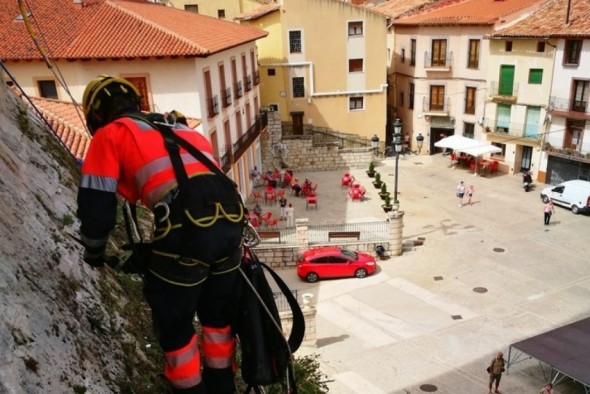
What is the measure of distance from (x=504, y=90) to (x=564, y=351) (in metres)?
23.4

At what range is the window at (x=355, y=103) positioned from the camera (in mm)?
37938

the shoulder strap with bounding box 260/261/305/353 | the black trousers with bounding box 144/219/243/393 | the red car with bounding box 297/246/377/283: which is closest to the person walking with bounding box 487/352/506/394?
the red car with bounding box 297/246/377/283

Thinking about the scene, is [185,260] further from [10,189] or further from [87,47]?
[87,47]

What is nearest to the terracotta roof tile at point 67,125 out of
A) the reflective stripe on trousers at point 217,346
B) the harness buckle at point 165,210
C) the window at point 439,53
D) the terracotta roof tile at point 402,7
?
the reflective stripe on trousers at point 217,346

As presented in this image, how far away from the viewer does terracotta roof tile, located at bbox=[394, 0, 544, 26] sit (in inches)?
1339

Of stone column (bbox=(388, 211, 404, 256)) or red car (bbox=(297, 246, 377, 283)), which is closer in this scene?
red car (bbox=(297, 246, 377, 283))

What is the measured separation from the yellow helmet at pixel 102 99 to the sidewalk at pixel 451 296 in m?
12.1

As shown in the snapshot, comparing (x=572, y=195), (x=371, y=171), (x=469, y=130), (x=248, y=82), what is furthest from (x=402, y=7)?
(x=572, y=195)

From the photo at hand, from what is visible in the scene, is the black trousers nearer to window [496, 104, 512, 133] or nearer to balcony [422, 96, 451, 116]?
window [496, 104, 512, 133]

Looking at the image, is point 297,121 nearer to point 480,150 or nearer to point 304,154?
point 304,154

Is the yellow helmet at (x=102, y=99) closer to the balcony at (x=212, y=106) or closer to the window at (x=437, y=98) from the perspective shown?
the balcony at (x=212, y=106)

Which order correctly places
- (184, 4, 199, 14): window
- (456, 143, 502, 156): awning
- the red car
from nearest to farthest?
1. the red car
2. (456, 143, 502, 156): awning
3. (184, 4, 199, 14): window

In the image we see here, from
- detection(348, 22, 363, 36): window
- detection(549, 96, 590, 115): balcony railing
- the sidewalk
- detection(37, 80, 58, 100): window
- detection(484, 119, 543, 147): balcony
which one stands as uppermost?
detection(348, 22, 363, 36): window

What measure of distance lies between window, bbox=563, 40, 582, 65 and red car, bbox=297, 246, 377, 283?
18007mm
